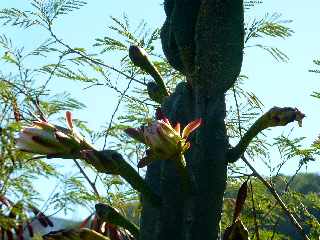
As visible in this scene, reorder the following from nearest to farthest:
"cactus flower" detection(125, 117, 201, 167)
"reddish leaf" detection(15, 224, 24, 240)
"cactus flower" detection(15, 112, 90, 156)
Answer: "cactus flower" detection(125, 117, 201, 167) < "cactus flower" detection(15, 112, 90, 156) < "reddish leaf" detection(15, 224, 24, 240)

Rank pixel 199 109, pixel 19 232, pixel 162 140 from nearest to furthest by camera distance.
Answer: pixel 162 140
pixel 199 109
pixel 19 232

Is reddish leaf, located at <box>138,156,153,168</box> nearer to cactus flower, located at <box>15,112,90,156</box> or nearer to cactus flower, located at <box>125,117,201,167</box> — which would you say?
cactus flower, located at <box>125,117,201,167</box>

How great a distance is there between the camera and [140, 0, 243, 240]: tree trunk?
112 cm

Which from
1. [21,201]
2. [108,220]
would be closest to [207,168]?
[108,220]

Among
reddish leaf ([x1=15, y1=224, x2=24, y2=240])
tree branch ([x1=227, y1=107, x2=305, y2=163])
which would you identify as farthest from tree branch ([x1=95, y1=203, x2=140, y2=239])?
reddish leaf ([x1=15, y1=224, x2=24, y2=240])

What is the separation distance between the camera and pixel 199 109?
1.22 metres

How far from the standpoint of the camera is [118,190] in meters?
2.92

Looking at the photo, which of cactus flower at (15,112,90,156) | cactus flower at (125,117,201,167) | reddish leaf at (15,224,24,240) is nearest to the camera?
cactus flower at (125,117,201,167)

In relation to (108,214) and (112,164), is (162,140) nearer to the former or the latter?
(112,164)

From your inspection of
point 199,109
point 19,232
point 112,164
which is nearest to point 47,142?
point 112,164

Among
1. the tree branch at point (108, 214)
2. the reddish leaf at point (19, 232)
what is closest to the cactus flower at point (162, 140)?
the tree branch at point (108, 214)

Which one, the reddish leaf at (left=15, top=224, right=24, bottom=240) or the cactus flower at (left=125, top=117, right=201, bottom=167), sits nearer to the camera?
the cactus flower at (left=125, top=117, right=201, bottom=167)

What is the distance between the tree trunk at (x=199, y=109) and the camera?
3.69 feet

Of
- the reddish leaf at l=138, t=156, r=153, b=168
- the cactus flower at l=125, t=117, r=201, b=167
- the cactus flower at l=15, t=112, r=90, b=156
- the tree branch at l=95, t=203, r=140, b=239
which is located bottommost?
the tree branch at l=95, t=203, r=140, b=239
